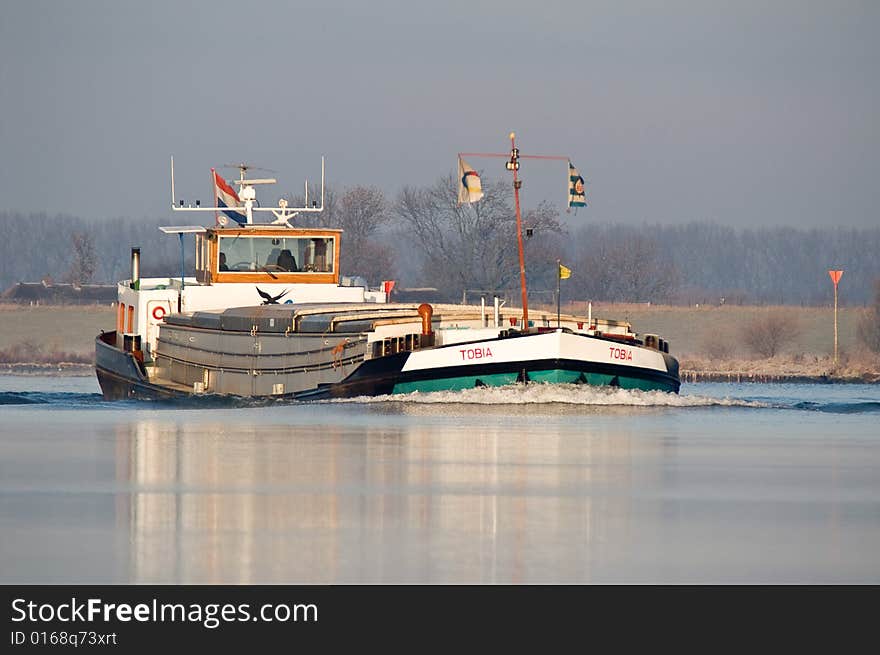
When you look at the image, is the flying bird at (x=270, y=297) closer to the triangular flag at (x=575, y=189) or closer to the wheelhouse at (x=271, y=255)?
the wheelhouse at (x=271, y=255)

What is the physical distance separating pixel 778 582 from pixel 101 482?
30.1ft

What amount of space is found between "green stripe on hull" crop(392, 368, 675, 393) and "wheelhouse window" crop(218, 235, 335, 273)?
9.20m

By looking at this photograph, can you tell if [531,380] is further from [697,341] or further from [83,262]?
[83,262]

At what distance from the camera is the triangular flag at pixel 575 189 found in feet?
134

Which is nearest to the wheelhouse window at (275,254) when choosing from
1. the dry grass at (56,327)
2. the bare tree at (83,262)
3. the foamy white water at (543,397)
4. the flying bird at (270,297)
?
the flying bird at (270,297)

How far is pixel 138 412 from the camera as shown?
37.5 metres

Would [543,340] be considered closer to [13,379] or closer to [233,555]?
[233,555]

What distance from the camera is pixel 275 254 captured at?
4659cm

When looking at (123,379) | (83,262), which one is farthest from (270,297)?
(83,262)

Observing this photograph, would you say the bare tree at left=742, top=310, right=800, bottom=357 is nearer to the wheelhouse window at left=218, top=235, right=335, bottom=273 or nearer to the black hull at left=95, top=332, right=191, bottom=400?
the wheelhouse window at left=218, top=235, right=335, bottom=273

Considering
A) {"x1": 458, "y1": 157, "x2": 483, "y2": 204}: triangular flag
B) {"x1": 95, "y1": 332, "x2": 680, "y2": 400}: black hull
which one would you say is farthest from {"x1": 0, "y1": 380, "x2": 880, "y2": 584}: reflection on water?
{"x1": 458, "y1": 157, "x2": 483, "y2": 204}: triangular flag

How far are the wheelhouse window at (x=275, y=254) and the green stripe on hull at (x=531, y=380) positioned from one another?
30.2 feet
